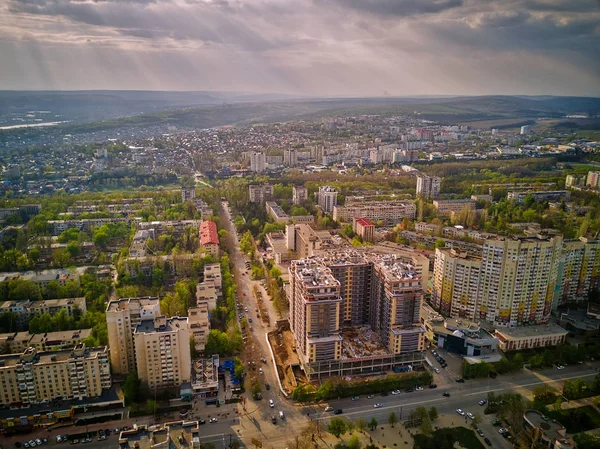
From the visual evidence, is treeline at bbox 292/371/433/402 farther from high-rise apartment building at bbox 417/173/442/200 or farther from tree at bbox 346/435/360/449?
high-rise apartment building at bbox 417/173/442/200

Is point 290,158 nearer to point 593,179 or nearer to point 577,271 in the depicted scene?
point 593,179

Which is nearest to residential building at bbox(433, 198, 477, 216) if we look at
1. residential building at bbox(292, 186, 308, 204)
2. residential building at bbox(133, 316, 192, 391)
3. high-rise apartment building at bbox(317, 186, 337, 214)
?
high-rise apartment building at bbox(317, 186, 337, 214)

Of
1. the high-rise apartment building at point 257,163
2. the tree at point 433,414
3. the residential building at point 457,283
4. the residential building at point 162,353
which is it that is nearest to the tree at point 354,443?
the tree at point 433,414

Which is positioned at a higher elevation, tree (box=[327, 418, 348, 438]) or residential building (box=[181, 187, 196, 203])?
residential building (box=[181, 187, 196, 203])

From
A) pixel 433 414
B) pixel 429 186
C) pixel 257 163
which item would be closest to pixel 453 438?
pixel 433 414

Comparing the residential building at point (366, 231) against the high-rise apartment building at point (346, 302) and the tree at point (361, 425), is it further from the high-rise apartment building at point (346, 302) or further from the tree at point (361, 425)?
the tree at point (361, 425)
